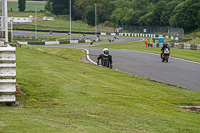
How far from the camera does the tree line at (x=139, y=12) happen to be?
91.7 meters

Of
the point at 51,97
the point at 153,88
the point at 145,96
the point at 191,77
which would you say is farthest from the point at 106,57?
the point at 51,97

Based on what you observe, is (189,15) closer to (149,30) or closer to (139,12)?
(149,30)

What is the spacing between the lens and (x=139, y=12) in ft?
412

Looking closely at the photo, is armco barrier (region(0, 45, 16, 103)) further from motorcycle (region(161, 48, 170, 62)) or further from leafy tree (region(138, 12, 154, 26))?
leafy tree (region(138, 12, 154, 26))

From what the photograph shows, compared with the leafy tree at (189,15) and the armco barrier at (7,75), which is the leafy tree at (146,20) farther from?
the armco barrier at (7,75)

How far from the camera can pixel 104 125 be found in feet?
21.0

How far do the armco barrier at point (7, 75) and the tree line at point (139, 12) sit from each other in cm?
8564

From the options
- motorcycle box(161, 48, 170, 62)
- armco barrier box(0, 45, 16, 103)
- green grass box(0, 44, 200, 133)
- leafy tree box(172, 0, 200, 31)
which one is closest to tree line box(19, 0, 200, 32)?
leafy tree box(172, 0, 200, 31)

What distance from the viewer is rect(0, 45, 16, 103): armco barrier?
25.7ft

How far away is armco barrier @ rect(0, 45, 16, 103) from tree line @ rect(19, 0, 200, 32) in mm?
85637

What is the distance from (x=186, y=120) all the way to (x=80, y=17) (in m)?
166

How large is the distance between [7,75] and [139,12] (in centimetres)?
12087

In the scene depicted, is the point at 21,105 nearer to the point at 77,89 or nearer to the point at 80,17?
the point at 77,89

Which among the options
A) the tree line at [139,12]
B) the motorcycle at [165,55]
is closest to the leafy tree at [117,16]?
the tree line at [139,12]
